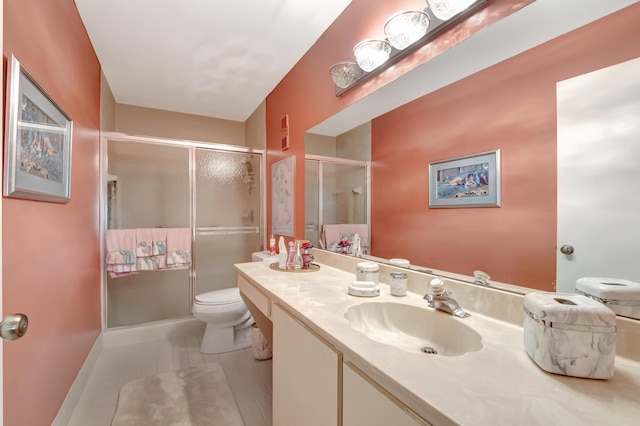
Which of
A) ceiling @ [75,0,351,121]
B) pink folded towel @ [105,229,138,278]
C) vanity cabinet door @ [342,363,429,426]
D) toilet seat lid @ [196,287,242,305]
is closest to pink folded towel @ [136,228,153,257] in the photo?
pink folded towel @ [105,229,138,278]

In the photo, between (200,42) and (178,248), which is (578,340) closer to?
(200,42)

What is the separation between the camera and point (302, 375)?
93cm

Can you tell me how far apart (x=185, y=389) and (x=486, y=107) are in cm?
221

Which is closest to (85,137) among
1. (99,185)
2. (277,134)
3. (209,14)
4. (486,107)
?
(99,185)

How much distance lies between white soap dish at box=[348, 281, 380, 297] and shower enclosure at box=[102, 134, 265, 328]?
205 cm

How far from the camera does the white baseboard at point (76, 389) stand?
139 centimetres

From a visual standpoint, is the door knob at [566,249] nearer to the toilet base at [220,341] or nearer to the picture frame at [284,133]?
the picture frame at [284,133]

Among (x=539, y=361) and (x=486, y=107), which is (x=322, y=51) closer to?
(x=486, y=107)

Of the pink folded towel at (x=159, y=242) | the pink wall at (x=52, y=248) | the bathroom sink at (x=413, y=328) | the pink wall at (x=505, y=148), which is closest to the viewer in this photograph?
the pink wall at (x=505, y=148)

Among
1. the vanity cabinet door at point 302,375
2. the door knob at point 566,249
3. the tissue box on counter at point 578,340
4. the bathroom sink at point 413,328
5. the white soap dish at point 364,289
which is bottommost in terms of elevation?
the vanity cabinet door at point 302,375

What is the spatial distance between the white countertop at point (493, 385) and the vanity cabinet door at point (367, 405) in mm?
17

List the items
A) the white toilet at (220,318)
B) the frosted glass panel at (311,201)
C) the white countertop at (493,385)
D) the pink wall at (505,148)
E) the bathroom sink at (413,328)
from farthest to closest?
the white toilet at (220,318), the frosted glass panel at (311,201), the bathroom sink at (413,328), the pink wall at (505,148), the white countertop at (493,385)

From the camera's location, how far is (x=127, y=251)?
2.37 meters

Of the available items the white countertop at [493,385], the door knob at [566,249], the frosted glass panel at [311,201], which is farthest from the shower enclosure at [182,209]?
the door knob at [566,249]
